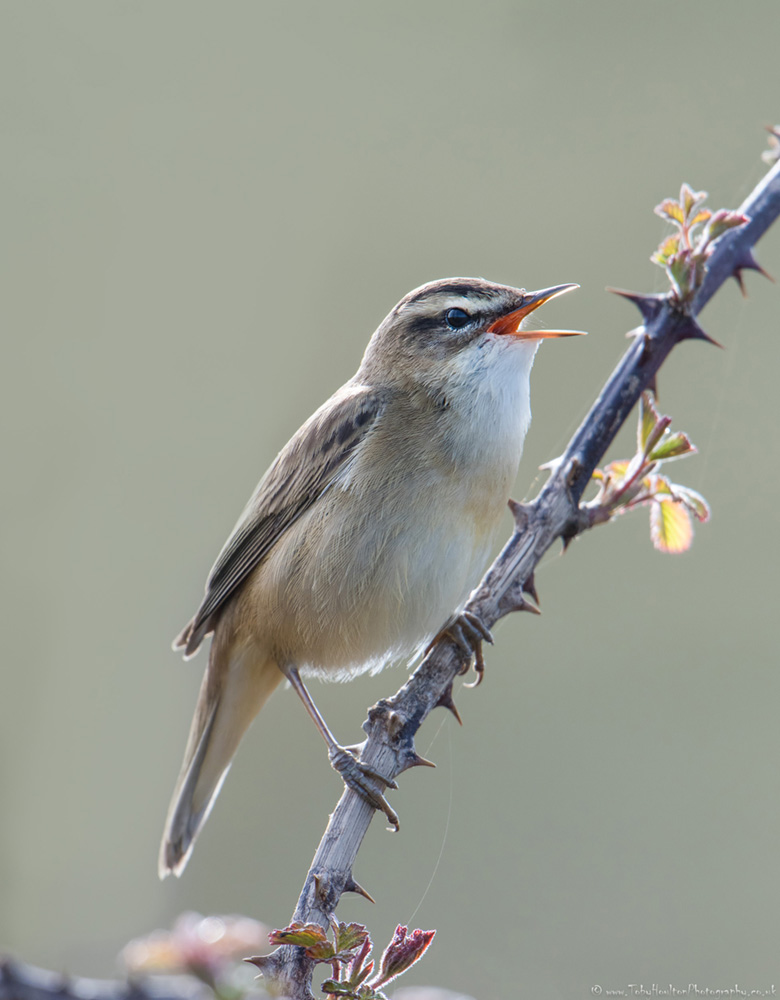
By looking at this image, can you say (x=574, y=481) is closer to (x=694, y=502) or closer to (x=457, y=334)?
(x=694, y=502)

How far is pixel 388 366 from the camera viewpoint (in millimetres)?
2928

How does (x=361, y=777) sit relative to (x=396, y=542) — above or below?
below

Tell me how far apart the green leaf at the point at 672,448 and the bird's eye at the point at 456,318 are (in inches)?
39.4

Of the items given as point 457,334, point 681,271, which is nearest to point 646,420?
point 681,271

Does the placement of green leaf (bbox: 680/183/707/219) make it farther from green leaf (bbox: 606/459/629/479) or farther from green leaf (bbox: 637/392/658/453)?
green leaf (bbox: 606/459/629/479)

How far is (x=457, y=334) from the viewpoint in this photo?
2.75 metres

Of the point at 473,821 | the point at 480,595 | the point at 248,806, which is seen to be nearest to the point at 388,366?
the point at 480,595

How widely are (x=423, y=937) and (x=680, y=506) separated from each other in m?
1.06

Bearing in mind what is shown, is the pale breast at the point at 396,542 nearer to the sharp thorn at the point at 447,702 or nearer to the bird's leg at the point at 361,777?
the bird's leg at the point at 361,777

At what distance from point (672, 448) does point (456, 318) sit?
42.1 inches

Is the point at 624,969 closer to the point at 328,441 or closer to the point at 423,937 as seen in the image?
the point at 328,441

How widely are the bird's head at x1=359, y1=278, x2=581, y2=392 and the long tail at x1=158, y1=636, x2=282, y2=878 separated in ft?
3.26

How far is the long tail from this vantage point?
115 inches

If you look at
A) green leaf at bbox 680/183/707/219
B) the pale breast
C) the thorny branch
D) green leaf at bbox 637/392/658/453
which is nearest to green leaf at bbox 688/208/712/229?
green leaf at bbox 680/183/707/219
